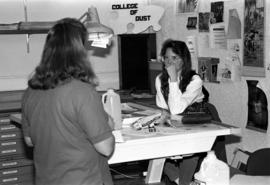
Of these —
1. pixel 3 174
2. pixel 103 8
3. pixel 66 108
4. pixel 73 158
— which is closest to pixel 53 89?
pixel 66 108

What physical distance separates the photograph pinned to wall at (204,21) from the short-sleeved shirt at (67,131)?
212cm

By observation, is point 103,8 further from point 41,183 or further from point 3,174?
point 41,183

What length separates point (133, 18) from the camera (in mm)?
4359

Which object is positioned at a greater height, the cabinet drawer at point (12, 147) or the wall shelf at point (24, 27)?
the wall shelf at point (24, 27)

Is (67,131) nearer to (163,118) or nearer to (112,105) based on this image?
(112,105)

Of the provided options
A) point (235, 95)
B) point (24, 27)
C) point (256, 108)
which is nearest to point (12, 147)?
point (24, 27)

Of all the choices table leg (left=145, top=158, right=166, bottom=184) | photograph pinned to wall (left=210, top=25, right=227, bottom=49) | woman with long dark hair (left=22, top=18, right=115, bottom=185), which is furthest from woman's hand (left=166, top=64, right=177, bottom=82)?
woman with long dark hair (left=22, top=18, right=115, bottom=185)

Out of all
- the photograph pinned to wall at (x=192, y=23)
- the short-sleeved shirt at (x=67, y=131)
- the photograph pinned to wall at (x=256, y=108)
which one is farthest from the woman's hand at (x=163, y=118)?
the photograph pinned to wall at (x=192, y=23)

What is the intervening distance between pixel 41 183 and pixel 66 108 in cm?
37

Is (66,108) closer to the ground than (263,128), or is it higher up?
higher up

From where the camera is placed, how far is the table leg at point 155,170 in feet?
9.96

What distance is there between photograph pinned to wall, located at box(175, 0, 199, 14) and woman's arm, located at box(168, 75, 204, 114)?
1.00 metres

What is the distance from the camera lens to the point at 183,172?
3006 millimetres

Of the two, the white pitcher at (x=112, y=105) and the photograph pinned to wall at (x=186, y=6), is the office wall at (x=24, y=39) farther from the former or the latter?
the white pitcher at (x=112, y=105)
